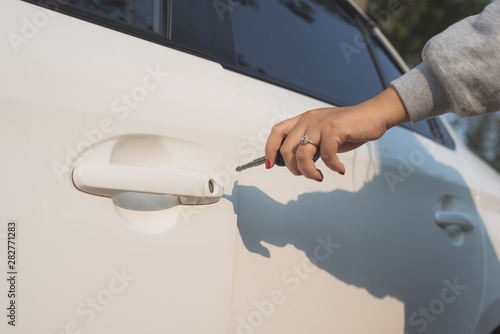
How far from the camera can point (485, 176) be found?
2.11 meters

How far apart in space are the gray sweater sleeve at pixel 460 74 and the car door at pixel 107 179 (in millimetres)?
415

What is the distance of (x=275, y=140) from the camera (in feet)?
3.69

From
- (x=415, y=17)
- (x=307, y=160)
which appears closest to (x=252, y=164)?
(x=307, y=160)

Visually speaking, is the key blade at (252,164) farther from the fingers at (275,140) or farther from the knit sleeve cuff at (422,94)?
the knit sleeve cuff at (422,94)

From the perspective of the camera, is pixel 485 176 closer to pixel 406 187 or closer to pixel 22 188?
pixel 406 187

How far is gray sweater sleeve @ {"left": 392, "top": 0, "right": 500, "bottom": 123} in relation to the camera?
106 centimetres

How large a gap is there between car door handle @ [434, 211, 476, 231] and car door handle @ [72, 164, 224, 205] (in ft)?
3.13

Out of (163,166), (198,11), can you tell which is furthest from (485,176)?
(163,166)

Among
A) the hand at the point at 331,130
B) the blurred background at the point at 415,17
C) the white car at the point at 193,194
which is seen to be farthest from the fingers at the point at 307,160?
the blurred background at the point at 415,17

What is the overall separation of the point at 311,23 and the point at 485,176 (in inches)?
38.3

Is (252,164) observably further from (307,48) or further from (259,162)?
(307,48)

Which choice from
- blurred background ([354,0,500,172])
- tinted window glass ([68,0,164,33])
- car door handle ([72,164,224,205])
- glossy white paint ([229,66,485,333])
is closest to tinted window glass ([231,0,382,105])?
glossy white paint ([229,66,485,333])

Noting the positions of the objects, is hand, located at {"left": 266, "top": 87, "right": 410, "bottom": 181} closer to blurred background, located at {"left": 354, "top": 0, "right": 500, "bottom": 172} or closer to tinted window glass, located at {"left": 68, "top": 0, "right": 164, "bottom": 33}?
tinted window glass, located at {"left": 68, "top": 0, "right": 164, "bottom": 33}

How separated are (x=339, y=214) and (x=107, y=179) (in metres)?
0.67
